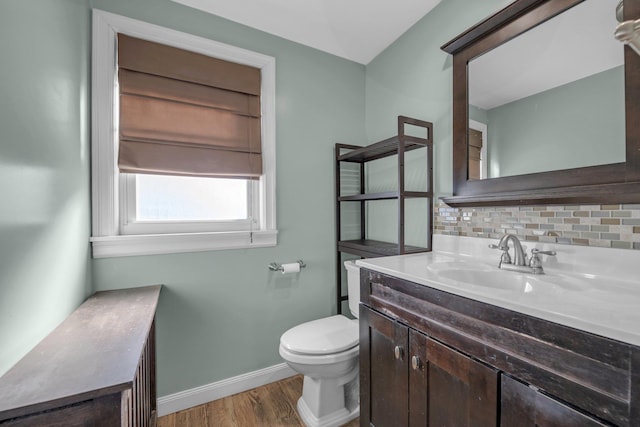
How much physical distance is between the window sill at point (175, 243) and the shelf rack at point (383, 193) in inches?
21.4

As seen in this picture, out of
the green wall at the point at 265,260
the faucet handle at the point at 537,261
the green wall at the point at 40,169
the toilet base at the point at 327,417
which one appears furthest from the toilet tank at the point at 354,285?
the green wall at the point at 40,169

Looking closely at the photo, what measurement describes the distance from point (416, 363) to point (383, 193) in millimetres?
871

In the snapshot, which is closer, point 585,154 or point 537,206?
point 585,154

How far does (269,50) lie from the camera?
1.80m

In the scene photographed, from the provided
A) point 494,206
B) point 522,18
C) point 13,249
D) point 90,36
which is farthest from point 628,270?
point 90,36

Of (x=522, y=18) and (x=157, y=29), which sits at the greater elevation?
(x=157, y=29)

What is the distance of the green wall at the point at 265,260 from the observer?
1526mm

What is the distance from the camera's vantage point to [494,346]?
2.49 ft

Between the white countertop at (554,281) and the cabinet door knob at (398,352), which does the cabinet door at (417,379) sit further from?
the white countertop at (554,281)

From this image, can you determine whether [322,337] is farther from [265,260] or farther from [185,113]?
[185,113]

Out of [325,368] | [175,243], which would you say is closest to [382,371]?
[325,368]

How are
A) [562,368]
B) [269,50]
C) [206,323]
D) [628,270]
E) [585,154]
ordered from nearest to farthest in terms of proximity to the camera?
[562,368], [628,270], [585,154], [206,323], [269,50]

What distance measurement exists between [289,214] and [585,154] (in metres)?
1.51

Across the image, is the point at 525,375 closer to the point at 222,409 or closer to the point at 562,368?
the point at 562,368
